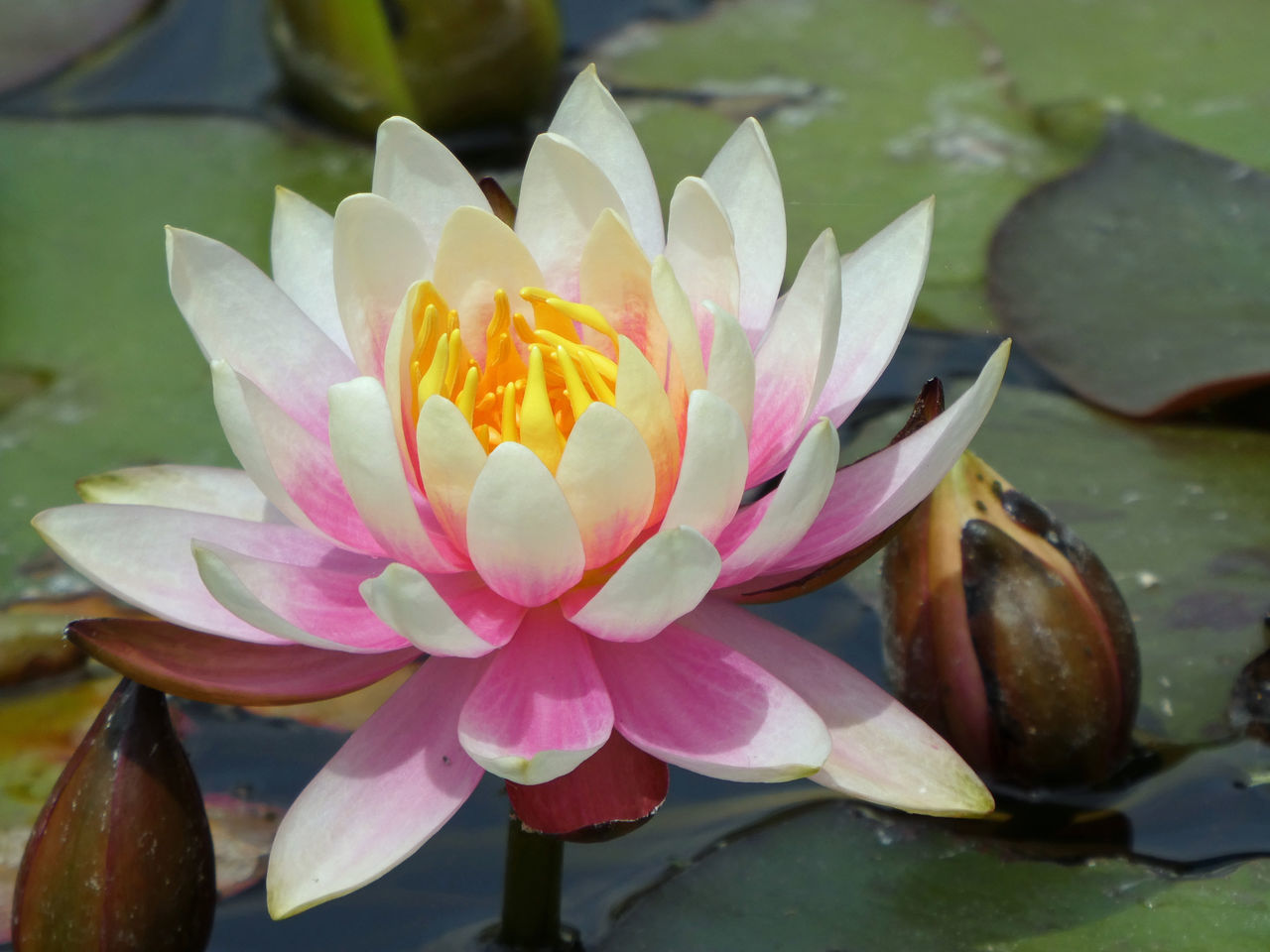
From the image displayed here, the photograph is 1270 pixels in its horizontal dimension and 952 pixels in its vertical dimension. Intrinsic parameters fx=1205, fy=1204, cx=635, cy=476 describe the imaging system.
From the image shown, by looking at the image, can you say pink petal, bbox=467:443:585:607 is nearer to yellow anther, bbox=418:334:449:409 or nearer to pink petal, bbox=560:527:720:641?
pink petal, bbox=560:527:720:641

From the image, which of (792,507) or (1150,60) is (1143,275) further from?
(792,507)

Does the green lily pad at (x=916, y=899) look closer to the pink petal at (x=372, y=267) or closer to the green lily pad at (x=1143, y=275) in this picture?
the pink petal at (x=372, y=267)

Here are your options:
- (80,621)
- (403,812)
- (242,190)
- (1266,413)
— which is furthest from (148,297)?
(1266,413)

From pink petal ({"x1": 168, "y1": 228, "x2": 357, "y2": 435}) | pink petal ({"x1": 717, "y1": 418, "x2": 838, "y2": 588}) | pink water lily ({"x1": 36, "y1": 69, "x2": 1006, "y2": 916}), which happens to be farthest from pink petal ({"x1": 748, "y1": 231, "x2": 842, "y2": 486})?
pink petal ({"x1": 168, "y1": 228, "x2": 357, "y2": 435})

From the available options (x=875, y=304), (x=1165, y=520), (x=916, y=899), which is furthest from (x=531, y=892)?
(x=1165, y=520)

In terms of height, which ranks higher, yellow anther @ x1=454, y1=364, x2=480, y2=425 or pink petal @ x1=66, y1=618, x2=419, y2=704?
yellow anther @ x1=454, y1=364, x2=480, y2=425

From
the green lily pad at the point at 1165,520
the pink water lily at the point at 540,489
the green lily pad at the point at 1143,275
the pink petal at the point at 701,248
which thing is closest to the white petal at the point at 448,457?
the pink water lily at the point at 540,489
